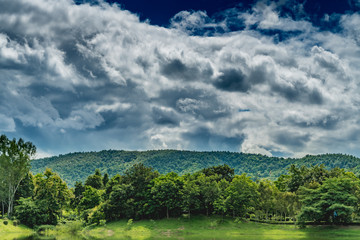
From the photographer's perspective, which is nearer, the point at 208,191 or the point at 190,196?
the point at 190,196

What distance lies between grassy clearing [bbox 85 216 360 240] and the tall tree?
19.4m

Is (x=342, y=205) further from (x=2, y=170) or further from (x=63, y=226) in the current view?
(x=2, y=170)

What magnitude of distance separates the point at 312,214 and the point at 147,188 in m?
37.6

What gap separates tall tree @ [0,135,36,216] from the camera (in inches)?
2926

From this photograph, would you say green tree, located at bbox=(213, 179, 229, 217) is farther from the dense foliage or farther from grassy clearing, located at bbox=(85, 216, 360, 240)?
grassy clearing, located at bbox=(85, 216, 360, 240)

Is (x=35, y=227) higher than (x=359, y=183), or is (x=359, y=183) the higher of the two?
(x=359, y=183)

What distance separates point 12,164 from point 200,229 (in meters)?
43.0

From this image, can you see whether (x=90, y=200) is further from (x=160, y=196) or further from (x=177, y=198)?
(x=177, y=198)

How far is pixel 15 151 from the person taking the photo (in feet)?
247

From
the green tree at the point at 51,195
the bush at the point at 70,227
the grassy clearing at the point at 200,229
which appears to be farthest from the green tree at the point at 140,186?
the green tree at the point at 51,195

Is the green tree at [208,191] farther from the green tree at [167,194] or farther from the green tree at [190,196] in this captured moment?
the green tree at [167,194]

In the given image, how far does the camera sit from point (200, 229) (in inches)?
2822

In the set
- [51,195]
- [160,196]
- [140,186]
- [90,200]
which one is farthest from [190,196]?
[51,195]

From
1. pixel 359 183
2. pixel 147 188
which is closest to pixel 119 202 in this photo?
pixel 147 188
